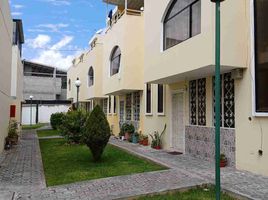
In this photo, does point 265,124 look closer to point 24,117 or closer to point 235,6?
point 235,6

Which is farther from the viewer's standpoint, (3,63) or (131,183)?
(3,63)

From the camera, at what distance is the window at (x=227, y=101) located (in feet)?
32.7

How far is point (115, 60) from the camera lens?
806 inches

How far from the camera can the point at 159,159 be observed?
1145cm

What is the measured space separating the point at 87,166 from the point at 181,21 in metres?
5.74

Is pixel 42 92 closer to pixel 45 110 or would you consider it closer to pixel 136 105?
pixel 45 110

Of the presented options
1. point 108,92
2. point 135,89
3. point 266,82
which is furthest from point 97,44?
point 266,82

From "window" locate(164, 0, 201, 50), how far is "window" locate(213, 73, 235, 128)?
1714 millimetres

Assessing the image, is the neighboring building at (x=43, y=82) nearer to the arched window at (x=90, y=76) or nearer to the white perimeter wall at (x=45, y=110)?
the white perimeter wall at (x=45, y=110)

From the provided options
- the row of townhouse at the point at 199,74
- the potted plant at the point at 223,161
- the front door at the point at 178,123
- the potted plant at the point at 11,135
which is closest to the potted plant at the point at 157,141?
the row of townhouse at the point at 199,74

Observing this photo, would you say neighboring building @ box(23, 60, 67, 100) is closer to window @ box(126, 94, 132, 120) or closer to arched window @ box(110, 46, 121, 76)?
arched window @ box(110, 46, 121, 76)

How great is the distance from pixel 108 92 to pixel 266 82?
1340cm

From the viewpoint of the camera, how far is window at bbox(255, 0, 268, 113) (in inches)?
340

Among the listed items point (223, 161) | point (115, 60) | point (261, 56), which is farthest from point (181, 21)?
point (115, 60)
